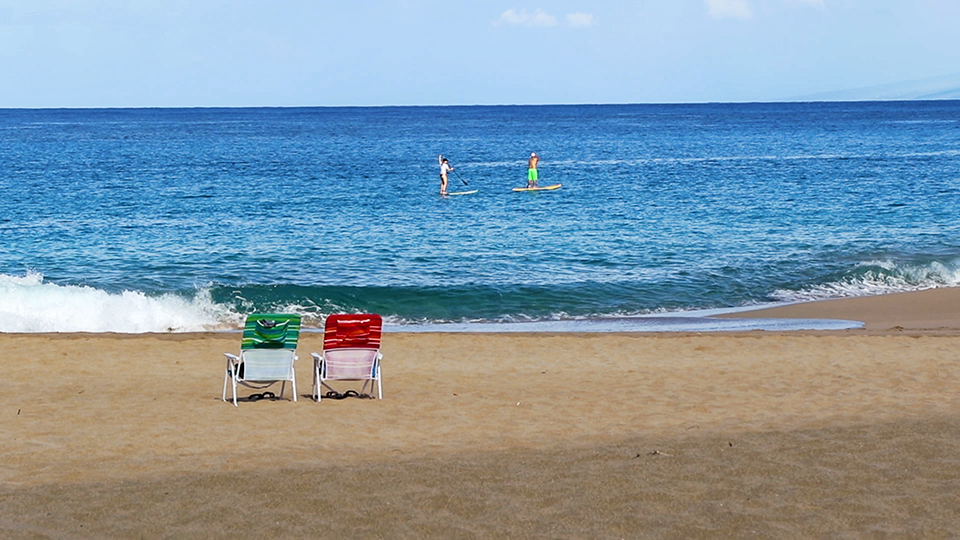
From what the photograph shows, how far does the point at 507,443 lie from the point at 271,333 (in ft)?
10.3

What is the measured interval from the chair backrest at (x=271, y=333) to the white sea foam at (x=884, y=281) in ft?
40.0

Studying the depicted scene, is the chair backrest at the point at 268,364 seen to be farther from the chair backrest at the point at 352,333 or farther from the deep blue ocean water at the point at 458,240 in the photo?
the deep blue ocean water at the point at 458,240

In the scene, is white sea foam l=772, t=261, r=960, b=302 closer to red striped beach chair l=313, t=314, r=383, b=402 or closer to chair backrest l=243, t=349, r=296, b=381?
red striped beach chair l=313, t=314, r=383, b=402

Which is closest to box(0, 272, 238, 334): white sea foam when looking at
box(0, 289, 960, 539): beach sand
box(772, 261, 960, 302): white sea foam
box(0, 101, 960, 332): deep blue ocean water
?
box(0, 101, 960, 332): deep blue ocean water

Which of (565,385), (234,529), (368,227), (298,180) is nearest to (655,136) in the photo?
(298,180)

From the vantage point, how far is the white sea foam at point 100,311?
17.4 meters

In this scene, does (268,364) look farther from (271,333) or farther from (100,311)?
(100,311)

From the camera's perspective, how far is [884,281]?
68.2 feet

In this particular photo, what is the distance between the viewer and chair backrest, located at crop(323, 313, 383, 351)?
33.9 ft

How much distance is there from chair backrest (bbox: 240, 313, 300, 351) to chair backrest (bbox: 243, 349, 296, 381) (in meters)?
0.06

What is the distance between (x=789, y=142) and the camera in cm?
8006

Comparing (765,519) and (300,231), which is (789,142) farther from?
(765,519)

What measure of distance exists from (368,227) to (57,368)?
17.6m

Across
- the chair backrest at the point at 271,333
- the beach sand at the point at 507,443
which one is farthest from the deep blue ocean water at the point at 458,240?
the chair backrest at the point at 271,333
